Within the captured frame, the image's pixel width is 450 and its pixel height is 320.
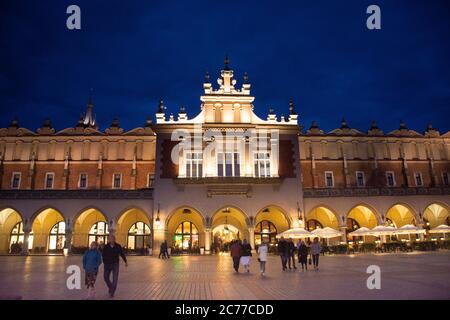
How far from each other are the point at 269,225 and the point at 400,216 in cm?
1448

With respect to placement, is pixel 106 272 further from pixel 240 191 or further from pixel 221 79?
pixel 221 79

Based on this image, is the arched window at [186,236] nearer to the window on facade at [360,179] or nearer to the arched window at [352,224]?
the arched window at [352,224]

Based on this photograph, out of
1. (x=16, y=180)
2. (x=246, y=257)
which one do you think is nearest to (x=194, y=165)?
(x=246, y=257)

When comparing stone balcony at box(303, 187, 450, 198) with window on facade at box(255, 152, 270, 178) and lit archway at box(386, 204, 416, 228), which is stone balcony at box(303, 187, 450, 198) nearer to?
lit archway at box(386, 204, 416, 228)

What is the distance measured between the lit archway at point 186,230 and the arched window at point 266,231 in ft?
19.2

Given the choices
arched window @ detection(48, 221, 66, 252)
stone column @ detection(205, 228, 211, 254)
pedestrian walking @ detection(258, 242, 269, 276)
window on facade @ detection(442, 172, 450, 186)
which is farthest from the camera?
window on facade @ detection(442, 172, 450, 186)

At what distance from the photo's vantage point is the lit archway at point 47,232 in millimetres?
36906

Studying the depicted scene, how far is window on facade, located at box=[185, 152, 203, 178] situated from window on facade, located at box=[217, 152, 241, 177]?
1.78 m

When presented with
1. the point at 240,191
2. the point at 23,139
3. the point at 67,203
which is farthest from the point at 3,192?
the point at 240,191

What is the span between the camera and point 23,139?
4144 cm

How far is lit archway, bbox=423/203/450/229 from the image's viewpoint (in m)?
39.0

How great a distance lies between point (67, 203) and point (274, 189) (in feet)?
65.2

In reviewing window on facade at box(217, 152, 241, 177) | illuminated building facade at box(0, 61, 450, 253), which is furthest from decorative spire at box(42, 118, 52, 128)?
window on facade at box(217, 152, 241, 177)
